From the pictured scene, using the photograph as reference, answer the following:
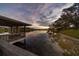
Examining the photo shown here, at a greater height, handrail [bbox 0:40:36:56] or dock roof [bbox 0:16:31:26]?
dock roof [bbox 0:16:31:26]

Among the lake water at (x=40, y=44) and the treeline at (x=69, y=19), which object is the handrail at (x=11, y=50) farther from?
the treeline at (x=69, y=19)

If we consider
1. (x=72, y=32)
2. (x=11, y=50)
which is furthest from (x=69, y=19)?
(x=11, y=50)

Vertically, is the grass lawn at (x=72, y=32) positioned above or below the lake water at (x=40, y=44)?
above

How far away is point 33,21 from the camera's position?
98.4 inches

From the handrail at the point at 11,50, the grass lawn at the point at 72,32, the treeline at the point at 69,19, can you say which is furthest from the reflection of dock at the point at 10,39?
the grass lawn at the point at 72,32

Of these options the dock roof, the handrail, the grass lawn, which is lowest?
the handrail

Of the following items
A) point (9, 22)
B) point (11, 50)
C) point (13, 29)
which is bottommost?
point (11, 50)

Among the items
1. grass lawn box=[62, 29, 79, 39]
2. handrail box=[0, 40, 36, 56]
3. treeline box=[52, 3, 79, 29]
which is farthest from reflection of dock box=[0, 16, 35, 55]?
grass lawn box=[62, 29, 79, 39]

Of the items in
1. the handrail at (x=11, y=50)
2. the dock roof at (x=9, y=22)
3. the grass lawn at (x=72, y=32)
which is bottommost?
the handrail at (x=11, y=50)

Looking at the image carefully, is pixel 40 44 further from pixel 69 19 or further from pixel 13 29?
pixel 69 19

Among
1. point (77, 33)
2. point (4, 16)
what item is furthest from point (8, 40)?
point (77, 33)

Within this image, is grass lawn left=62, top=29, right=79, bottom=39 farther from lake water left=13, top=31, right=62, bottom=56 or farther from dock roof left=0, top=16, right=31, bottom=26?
dock roof left=0, top=16, right=31, bottom=26

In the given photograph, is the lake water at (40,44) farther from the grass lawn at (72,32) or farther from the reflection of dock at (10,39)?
the grass lawn at (72,32)

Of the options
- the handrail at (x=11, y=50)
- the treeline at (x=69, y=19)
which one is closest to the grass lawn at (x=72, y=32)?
the treeline at (x=69, y=19)
